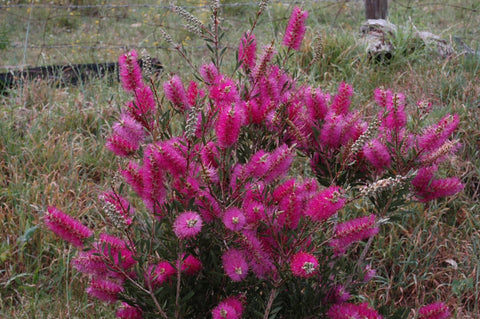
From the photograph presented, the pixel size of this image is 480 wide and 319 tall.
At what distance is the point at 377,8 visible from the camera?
500cm

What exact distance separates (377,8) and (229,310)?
170 inches

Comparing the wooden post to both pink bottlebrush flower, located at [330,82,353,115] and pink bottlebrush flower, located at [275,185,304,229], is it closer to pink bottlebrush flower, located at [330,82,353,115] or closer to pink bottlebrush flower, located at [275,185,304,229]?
pink bottlebrush flower, located at [330,82,353,115]

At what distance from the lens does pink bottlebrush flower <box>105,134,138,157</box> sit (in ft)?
4.52

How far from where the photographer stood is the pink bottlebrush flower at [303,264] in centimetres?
120

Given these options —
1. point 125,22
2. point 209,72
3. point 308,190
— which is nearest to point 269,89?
point 209,72

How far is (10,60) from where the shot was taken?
18.8 feet

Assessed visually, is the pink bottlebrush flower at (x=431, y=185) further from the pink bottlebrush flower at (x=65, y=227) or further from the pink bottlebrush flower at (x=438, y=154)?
the pink bottlebrush flower at (x=65, y=227)

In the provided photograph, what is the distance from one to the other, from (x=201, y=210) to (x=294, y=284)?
38 centimetres

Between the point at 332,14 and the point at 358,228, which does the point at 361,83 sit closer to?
the point at 358,228

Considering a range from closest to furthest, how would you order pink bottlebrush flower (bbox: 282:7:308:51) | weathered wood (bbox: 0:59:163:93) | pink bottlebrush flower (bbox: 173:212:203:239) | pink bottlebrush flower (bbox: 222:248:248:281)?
pink bottlebrush flower (bbox: 173:212:203:239), pink bottlebrush flower (bbox: 222:248:248:281), pink bottlebrush flower (bbox: 282:7:308:51), weathered wood (bbox: 0:59:163:93)

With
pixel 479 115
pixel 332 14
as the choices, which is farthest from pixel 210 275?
pixel 332 14

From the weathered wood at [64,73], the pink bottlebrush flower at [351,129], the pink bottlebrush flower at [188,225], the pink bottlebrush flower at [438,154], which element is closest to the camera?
the pink bottlebrush flower at [188,225]

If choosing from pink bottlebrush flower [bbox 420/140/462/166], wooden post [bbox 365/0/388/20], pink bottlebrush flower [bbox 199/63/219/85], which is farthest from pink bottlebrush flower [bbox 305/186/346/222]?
wooden post [bbox 365/0/388/20]

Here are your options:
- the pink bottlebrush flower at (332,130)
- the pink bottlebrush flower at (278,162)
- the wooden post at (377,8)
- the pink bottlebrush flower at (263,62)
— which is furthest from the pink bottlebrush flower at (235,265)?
the wooden post at (377,8)
